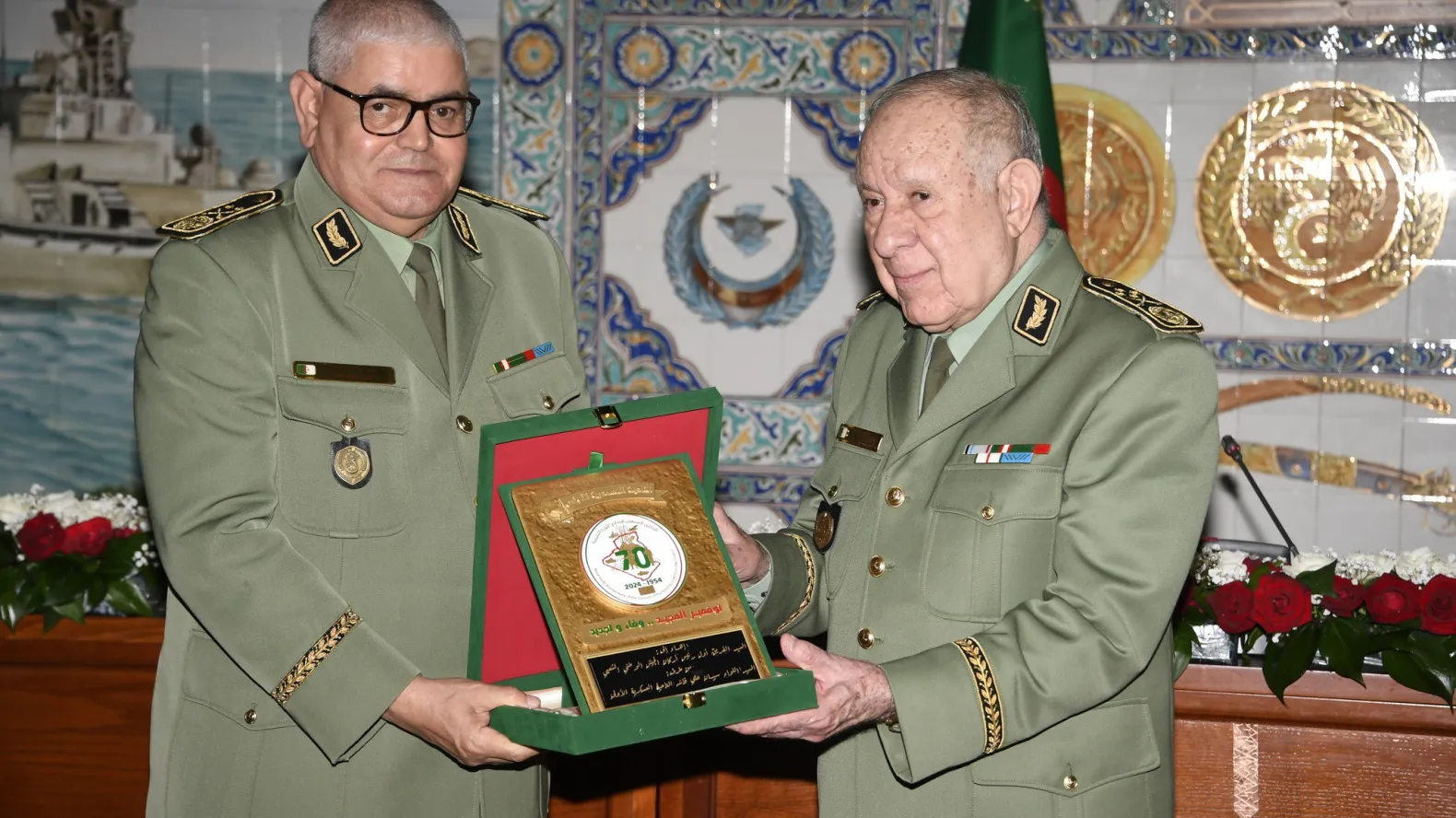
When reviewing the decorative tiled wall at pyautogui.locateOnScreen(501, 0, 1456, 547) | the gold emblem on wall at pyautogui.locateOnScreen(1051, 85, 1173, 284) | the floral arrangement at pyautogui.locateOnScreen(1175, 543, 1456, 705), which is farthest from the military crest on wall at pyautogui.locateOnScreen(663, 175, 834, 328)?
the floral arrangement at pyautogui.locateOnScreen(1175, 543, 1456, 705)

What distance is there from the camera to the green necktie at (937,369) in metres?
2.27

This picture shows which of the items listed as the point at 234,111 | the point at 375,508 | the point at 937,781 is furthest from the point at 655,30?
the point at 937,781

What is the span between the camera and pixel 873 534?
2.19 m

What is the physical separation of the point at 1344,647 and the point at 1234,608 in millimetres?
240

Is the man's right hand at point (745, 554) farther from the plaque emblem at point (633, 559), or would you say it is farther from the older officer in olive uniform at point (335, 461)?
the older officer in olive uniform at point (335, 461)

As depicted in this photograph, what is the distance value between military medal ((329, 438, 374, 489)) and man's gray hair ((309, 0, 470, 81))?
61 centimetres

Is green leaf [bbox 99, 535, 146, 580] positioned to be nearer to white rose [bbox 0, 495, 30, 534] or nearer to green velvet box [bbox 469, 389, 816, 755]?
white rose [bbox 0, 495, 30, 534]

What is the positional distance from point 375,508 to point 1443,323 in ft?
14.0

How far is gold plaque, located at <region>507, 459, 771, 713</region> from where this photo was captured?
1.88 m

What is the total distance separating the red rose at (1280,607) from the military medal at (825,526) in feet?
4.05

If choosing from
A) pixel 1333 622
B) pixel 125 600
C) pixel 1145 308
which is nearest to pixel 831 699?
pixel 1145 308

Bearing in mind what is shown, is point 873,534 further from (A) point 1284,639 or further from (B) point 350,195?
(A) point 1284,639

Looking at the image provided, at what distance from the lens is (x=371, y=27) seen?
2.21 metres

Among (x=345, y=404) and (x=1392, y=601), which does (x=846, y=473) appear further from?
(x=1392, y=601)
